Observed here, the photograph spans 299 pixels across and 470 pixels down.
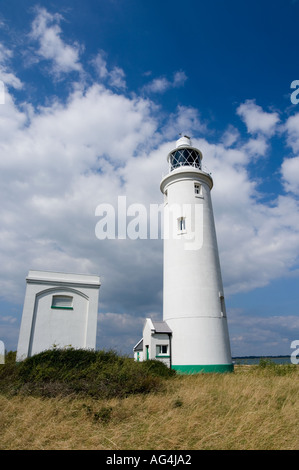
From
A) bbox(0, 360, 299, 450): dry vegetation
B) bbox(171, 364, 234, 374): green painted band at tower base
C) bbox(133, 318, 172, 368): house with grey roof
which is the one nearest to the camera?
bbox(0, 360, 299, 450): dry vegetation

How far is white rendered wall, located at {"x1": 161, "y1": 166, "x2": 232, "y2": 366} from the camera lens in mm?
16844

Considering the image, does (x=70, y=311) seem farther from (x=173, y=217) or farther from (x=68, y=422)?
(x=173, y=217)

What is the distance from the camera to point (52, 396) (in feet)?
26.1

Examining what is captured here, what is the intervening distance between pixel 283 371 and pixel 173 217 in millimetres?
11935

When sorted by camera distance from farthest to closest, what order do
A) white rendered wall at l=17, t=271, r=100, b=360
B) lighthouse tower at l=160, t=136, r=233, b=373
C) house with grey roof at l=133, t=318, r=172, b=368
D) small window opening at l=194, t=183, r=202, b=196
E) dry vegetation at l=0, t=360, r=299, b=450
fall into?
small window opening at l=194, t=183, r=202, b=196
house with grey roof at l=133, t=318, r=172, b=368
lighthouse tower at l=160, t=136, r=233, b=373
white rendered wall at l=17, t=271, r=100, b=360
dry vegetation at l=0, t=360, r=299, b=450

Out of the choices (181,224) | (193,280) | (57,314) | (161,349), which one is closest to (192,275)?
(193,280)

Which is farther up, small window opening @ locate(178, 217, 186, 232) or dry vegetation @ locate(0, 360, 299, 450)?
small window opening @ locate(178, 217, 186, 232)

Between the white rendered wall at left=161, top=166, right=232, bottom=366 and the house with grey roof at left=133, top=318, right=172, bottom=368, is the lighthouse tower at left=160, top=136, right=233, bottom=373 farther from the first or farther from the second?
the house with grey roof at left=133, top=318, right=172, bottom=368

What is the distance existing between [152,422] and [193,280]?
40.1ft

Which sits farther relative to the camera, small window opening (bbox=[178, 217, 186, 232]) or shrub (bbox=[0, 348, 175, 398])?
small window opening (bbox=[178, 217, 186, 232])

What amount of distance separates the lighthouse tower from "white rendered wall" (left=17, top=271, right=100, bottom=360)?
6.03m

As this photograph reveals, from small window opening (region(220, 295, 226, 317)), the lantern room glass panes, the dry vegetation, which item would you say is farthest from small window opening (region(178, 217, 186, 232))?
the dry vegetation

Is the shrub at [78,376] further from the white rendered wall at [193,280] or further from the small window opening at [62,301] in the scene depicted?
the white rendered wall at [193,280]

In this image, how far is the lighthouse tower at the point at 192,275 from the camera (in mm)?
16766
